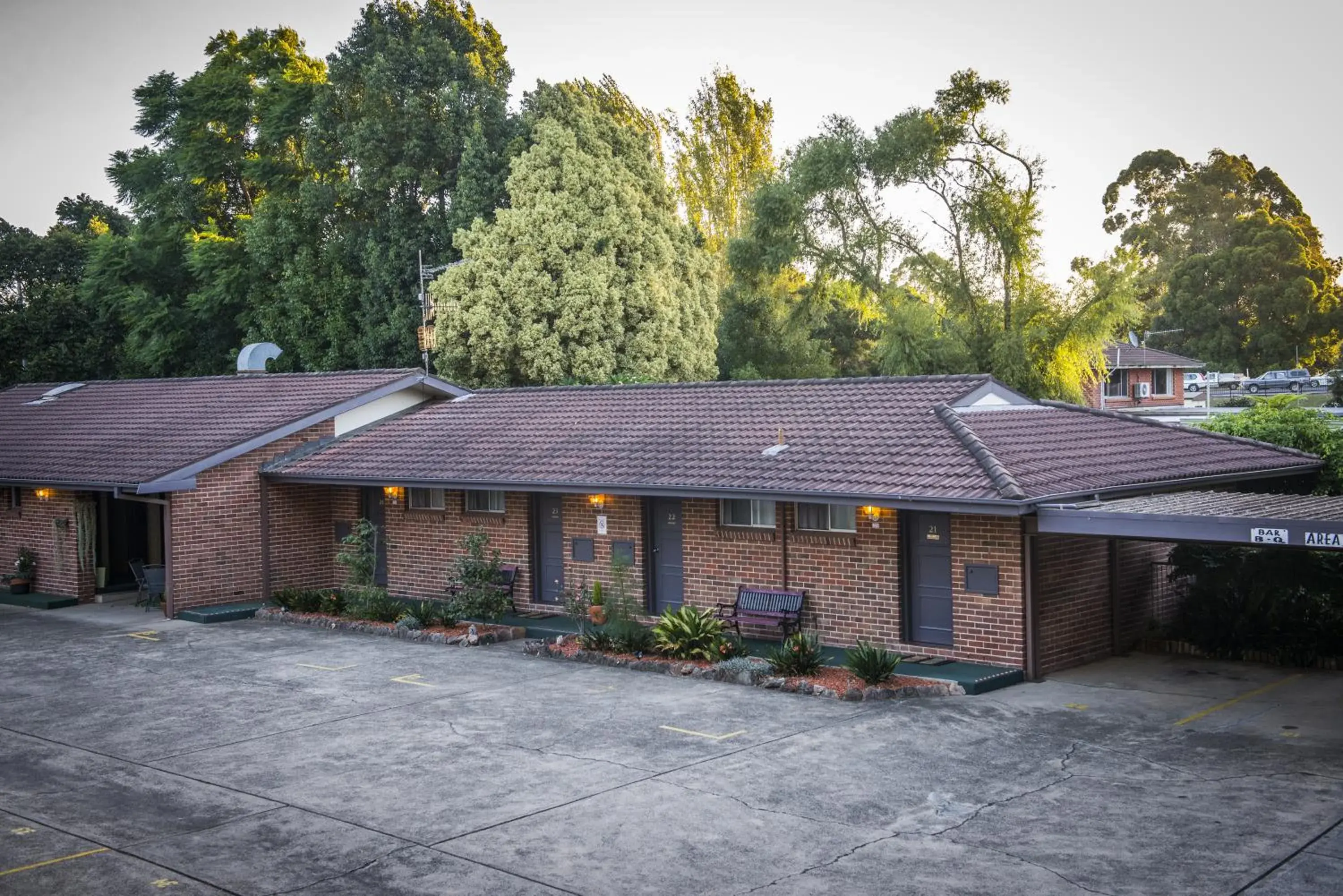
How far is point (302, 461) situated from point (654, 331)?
20.4m

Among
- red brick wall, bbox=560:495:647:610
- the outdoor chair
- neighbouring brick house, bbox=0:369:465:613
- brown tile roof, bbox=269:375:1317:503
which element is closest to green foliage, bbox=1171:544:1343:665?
brown tile roof, bbox=269:375:1317:503

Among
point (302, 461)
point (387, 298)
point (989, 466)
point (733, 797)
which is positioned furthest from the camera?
point (387, 298)

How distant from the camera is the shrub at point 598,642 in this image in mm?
17172

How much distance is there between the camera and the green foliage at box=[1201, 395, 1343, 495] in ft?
67.1

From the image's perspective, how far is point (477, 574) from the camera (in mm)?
20297

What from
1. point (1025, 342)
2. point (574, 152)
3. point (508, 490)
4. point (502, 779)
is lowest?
point (502, 779)

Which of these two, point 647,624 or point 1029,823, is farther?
point 647,624

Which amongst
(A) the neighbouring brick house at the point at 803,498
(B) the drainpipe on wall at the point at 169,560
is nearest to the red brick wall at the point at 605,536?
(A) the neighbouring brick house at the point at 803,498

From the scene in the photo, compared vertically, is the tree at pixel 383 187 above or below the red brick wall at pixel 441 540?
above

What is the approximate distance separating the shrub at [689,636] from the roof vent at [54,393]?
67.9ft

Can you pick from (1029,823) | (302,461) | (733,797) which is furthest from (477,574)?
(1029,823)

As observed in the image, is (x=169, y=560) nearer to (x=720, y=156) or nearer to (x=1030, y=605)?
(x=1030, y=605)

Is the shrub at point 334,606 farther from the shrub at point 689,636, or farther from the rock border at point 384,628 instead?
the shrub at point 689,636

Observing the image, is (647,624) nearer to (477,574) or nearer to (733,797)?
(477,574)
